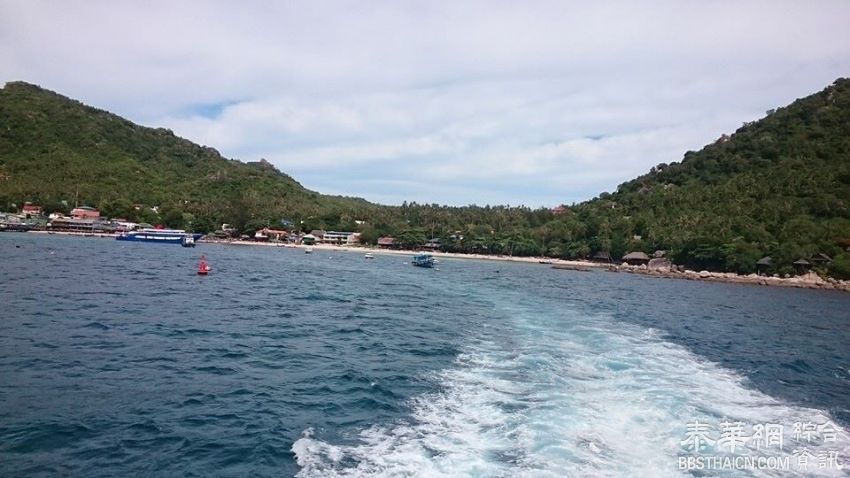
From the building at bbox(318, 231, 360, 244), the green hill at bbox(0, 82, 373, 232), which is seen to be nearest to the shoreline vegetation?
the building at bbox(318, 231, 360, 244)

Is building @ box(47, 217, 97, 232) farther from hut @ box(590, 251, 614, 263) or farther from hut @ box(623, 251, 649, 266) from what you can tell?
hut @ box(623, 251, 649, 266)

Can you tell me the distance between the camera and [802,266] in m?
87.1

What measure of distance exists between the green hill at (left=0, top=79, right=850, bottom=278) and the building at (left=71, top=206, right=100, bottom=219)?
409cm

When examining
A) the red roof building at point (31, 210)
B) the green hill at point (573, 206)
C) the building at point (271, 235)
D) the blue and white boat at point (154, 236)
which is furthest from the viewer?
the building at point (271, 235)

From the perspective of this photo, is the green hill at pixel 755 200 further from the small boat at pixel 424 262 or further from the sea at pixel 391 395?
the sea at pixel 391 395

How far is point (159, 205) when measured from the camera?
148 metres

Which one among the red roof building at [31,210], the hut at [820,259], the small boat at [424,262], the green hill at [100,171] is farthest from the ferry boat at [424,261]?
the red roof building at [31,210]

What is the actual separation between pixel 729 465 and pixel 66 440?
37.6 ft

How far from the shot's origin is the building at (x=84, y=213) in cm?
12788

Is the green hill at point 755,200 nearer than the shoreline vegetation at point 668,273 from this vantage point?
No

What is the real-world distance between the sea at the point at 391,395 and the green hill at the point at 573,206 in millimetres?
86351

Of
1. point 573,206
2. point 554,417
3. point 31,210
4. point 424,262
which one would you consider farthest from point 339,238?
point 554,417

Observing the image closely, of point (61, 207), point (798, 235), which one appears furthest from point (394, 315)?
point (61, 207)

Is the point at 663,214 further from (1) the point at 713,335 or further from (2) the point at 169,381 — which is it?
(2) the point at 169,381
